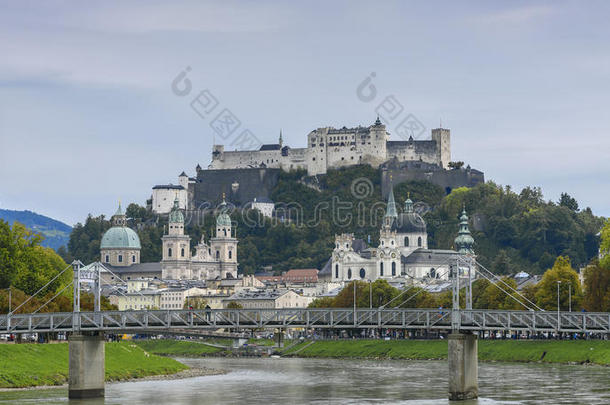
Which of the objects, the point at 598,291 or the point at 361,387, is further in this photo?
the point at 598,291

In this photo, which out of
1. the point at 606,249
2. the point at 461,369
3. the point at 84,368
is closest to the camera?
the point at 461,369

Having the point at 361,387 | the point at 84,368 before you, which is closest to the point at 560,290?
the point at 361,387

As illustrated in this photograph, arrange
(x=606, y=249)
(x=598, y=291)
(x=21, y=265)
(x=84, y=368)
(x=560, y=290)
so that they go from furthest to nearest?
(x=560, y=290) < (x=606, y=249) < (x=598, y=291) < (x=21, y=265) < (x=84, y=368)

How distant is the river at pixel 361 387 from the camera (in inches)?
2680

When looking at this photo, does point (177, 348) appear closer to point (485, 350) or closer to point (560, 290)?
point (485, 350)

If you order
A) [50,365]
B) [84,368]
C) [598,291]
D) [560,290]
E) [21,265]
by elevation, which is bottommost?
[50,365]

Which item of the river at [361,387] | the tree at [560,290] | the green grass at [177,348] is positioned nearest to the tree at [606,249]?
the tree at [560,290]

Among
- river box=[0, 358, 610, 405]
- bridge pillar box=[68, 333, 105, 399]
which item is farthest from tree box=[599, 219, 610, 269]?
bridge pillar box=[68, 333, 105, 399]

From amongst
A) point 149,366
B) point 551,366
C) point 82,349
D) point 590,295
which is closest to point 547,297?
point 590,295

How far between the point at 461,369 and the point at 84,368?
59.7 ft

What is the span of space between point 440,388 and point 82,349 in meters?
20.1

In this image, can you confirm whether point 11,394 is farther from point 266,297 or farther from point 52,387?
point 266,297

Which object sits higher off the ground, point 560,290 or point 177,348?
point 560,290

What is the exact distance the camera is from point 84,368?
67312 millimetres
